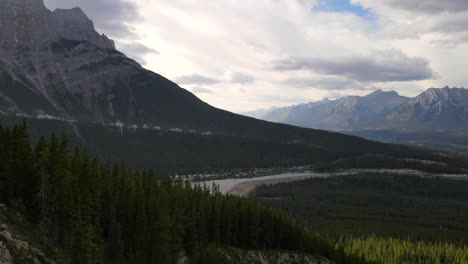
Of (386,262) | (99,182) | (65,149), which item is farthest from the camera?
(386,262)

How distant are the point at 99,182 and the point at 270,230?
56.2 metres

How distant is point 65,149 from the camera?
294ft

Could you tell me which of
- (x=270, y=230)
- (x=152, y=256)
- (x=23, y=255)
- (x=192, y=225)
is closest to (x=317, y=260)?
(x=270, y=230)

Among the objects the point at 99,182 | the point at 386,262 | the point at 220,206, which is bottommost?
the point at 386,262

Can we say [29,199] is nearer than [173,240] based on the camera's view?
Yes

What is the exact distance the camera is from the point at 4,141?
92.1m

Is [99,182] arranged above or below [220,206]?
above

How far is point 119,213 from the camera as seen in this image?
103 m

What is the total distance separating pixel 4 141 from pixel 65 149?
39.6 feet

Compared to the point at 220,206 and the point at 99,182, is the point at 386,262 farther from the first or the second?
the point at 99,182

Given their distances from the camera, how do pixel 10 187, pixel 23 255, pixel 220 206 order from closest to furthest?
1. pixel 23 255
2. pixel 10 187
3. pixel 220 206

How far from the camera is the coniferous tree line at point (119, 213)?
8044 cm

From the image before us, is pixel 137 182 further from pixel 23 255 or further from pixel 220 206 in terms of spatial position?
pixel 23 255

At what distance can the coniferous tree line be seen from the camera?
264 feet
